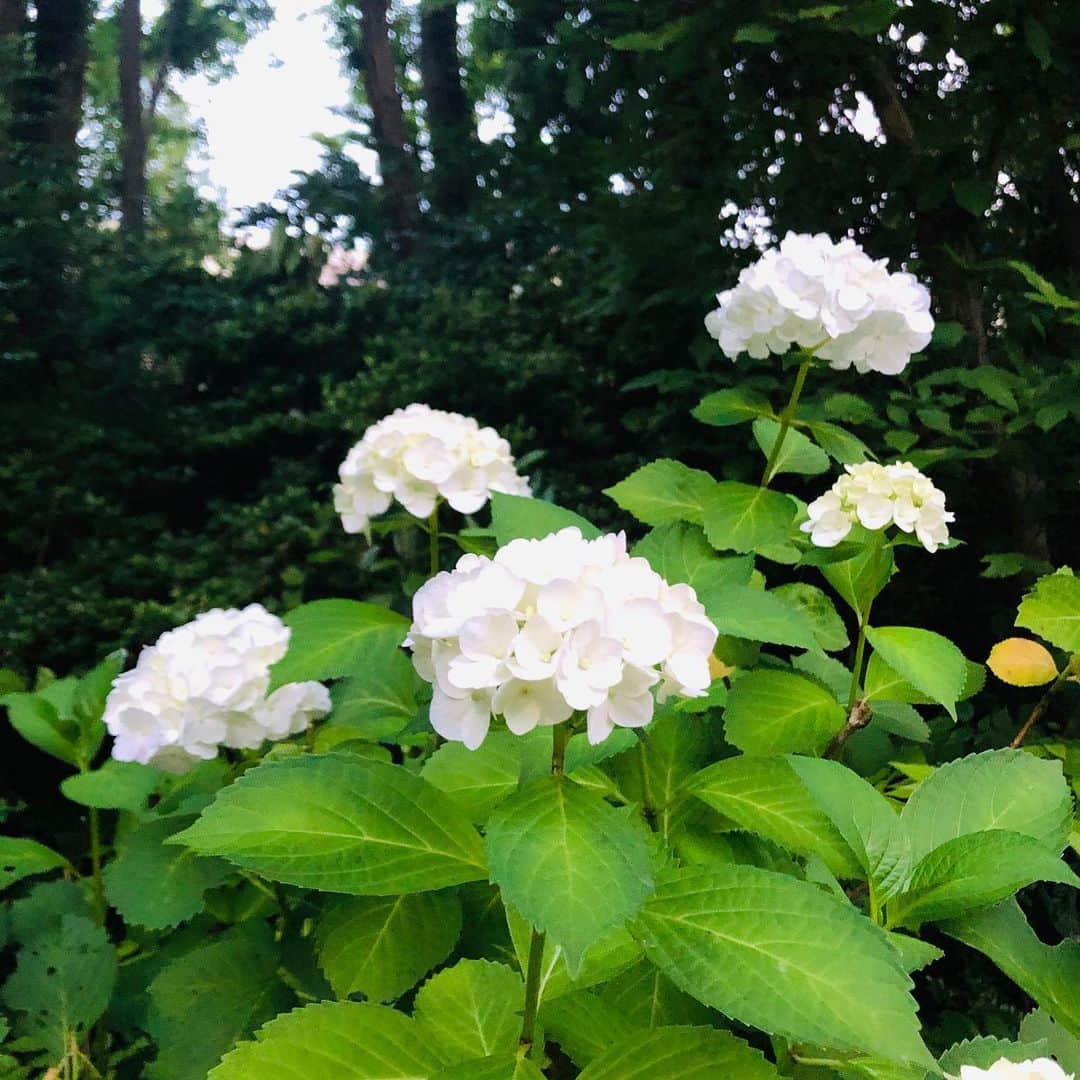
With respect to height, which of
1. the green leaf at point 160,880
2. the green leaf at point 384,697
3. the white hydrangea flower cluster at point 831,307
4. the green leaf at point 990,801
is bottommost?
the green leaf at point 160,880

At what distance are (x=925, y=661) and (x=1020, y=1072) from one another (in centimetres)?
50

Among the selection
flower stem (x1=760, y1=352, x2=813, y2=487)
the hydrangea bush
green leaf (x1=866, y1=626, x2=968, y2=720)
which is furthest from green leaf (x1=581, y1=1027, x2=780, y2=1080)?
flower stem (x1=760, y1=352, x2=813, y2=487)

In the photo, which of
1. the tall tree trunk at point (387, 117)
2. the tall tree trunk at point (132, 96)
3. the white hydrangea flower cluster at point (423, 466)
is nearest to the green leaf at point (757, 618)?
the white hydrangea flower cluster at point (423, 466)

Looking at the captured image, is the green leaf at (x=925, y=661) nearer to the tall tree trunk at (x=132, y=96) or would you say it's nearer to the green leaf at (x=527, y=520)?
the green leaf at (x=527, y=520)

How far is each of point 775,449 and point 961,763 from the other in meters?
0.60

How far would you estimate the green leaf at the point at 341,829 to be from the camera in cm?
62

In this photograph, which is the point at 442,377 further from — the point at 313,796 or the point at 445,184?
the point at 313,796

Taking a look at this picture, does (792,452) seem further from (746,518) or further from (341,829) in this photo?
(341,829)

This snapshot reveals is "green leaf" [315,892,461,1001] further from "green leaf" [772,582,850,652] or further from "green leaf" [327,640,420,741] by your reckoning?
"green leaf" [772,582,850,652]

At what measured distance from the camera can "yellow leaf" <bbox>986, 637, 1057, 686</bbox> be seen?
44.0 inches

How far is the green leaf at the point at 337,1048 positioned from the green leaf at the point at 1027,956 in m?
0.49

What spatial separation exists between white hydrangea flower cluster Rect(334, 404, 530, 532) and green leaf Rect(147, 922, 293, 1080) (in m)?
0.71

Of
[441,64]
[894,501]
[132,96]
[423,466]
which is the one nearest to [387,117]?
[441,64]

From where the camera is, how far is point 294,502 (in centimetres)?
331
